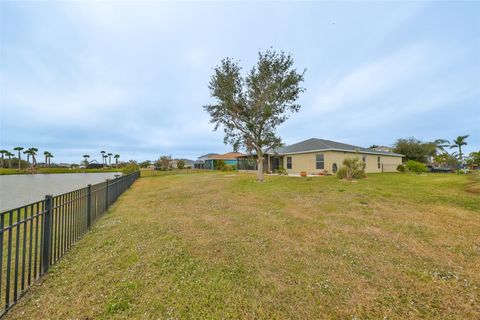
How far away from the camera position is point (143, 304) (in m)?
2.38

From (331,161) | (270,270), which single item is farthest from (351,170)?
→ (270,270)

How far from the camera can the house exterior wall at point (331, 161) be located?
1983cm

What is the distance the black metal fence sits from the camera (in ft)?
7.71

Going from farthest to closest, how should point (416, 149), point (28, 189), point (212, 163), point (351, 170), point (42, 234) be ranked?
point (212, 163) < point (416, 149) < point (351, 170) < point (28, 189) < point (42, 234)

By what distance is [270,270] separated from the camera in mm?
3145

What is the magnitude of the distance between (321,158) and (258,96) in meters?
10.3

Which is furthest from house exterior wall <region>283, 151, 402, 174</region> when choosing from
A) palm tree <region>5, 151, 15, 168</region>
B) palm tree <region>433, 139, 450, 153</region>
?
palm tree <region>5, 151, 15, 168</region>

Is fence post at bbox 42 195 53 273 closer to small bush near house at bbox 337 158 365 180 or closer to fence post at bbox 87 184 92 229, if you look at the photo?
fence post at bbox 87 184 92 229

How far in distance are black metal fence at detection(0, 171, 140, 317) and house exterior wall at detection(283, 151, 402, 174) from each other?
752 inches

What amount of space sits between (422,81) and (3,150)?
82343 mm

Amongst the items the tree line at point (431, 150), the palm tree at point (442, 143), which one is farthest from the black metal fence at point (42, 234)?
the palm tree at point (442, 143)

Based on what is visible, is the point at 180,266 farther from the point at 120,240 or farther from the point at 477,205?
the point at 477,205

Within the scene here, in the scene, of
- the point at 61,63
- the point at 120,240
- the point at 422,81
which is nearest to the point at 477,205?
the point at 120,240

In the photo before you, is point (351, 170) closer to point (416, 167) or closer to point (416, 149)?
point (416, 167)
